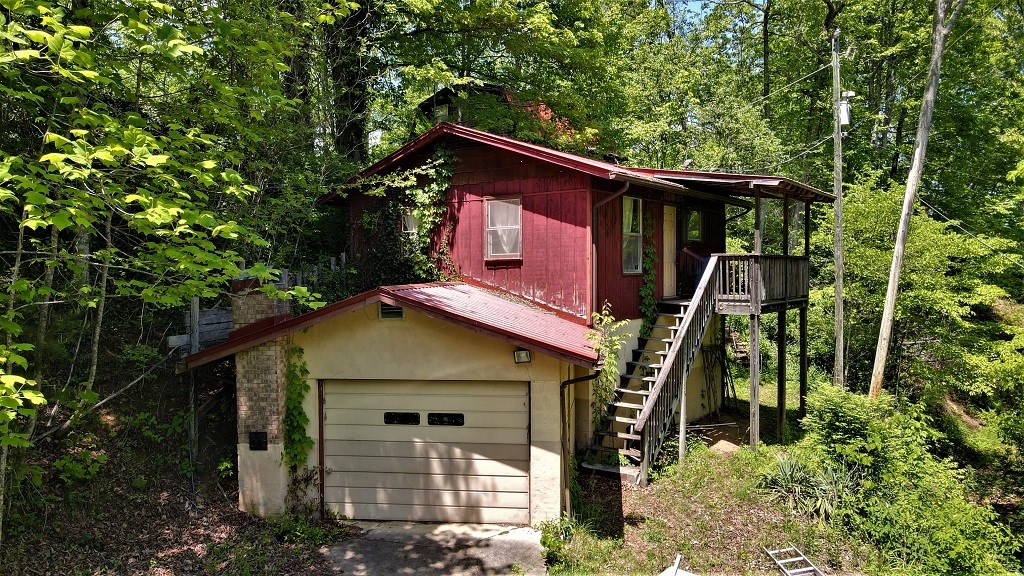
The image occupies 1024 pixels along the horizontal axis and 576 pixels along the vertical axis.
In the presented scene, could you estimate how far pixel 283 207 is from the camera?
10.3 m

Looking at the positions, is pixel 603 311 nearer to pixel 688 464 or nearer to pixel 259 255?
pixel 688 464

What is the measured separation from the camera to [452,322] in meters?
7.56

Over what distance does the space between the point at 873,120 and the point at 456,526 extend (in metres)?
Result: 23.4

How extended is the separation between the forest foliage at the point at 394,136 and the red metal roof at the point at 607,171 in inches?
54.1

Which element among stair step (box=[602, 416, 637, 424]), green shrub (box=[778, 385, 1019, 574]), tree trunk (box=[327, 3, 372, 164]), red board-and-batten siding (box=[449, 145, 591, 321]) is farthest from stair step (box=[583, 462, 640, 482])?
tree trunk (box=[327, 3, 372, 164])

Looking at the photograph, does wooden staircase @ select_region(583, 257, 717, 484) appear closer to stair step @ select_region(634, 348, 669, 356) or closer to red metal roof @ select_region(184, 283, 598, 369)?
stair step @ select_region(634, 348, 669, 356)

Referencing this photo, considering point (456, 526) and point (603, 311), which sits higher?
point (603, 311)

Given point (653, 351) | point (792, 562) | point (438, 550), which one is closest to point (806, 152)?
point (653, 351)

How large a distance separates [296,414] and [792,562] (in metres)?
7.14

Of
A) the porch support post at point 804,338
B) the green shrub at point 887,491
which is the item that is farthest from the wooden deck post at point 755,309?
the porch support post at point 804,338

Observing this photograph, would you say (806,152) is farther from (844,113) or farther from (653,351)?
(653,351)

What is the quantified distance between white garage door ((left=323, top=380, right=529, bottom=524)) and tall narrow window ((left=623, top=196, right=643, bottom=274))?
15.2 feet

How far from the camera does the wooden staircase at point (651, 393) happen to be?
9.91m

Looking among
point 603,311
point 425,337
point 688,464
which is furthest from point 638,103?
point 425,337
